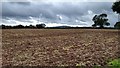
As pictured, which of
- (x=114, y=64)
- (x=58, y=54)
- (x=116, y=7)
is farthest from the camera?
(x=116, y=7)

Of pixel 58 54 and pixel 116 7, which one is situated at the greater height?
pixel 116 7

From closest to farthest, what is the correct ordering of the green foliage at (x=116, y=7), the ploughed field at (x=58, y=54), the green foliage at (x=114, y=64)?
1. the green foliage at (x=114, y=64)
2. the ploughed field at (x=58, y=54)
3. the green foliage at (x=116, y=7)

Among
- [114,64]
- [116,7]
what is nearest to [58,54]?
[114,64]

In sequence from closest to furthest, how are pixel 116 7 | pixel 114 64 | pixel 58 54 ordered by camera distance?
pixel 114 64 → pixel 58 54 → pixel 116 7

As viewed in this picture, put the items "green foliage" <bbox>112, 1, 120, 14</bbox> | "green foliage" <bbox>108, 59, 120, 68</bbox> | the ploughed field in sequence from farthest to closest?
"green foliage" <bbox>112, 1, 120, 14</bbox>
the ploughed field
"green foliage" <bbox>108, 59, 120, 68</bbox>

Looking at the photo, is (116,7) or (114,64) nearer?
(114,64)

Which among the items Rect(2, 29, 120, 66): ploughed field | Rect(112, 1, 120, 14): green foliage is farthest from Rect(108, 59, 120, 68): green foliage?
Rect(112, 1, 120, 14): green foliage

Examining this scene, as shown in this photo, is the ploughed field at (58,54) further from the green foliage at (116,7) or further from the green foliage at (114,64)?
the green foliage at (116,7)

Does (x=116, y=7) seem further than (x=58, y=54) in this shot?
Yes

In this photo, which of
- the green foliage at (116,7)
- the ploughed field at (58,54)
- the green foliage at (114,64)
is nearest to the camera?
the green foliage at (114,64)

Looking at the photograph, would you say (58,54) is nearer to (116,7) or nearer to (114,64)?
(114,64)

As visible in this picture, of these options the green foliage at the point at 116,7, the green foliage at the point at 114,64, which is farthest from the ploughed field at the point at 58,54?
the green foliage at the point at 116,7

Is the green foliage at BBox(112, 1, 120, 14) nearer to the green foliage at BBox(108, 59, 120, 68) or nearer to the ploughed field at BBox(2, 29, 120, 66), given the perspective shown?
the ploughed field at BBox(2, 29, 120, 66)

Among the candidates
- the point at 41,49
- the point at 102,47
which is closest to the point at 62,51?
the point at 41,49
